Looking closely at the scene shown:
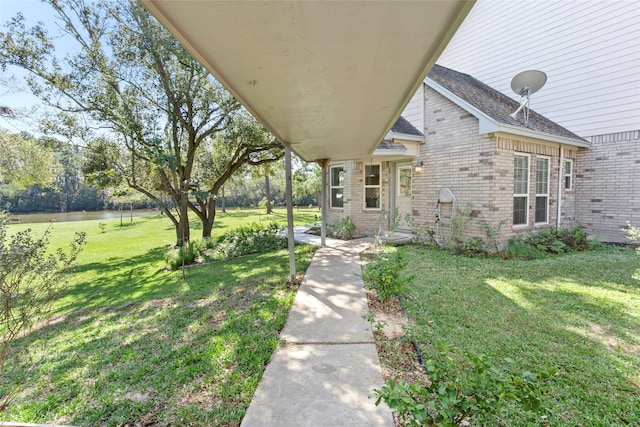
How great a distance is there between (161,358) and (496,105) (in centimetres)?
980

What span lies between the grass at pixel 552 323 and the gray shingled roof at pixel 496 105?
12.1 feet

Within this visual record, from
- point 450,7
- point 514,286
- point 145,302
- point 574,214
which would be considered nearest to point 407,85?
point 450,7

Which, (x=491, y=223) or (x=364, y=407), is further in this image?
(x=491, y=223)

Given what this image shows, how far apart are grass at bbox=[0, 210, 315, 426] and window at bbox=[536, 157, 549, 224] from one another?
681cm

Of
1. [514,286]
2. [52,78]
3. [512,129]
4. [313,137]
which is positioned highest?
[52,78]

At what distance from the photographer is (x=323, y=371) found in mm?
2424

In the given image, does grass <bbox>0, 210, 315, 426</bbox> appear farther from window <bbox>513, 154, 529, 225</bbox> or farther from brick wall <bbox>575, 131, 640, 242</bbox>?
brick wall <bbox>575, 131, 640, 242</bbox>

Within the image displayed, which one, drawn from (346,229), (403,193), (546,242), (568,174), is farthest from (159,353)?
(568,174)

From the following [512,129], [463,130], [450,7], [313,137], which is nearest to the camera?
[450,7]

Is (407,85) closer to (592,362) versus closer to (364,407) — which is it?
(364,407)

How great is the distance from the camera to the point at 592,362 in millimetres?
2574

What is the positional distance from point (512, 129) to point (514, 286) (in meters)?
3.86

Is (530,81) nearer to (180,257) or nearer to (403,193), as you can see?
(403,193)

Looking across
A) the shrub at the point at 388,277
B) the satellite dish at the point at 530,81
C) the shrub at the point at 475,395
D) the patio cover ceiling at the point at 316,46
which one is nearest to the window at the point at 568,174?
the satellite dish at the point at 530,81
